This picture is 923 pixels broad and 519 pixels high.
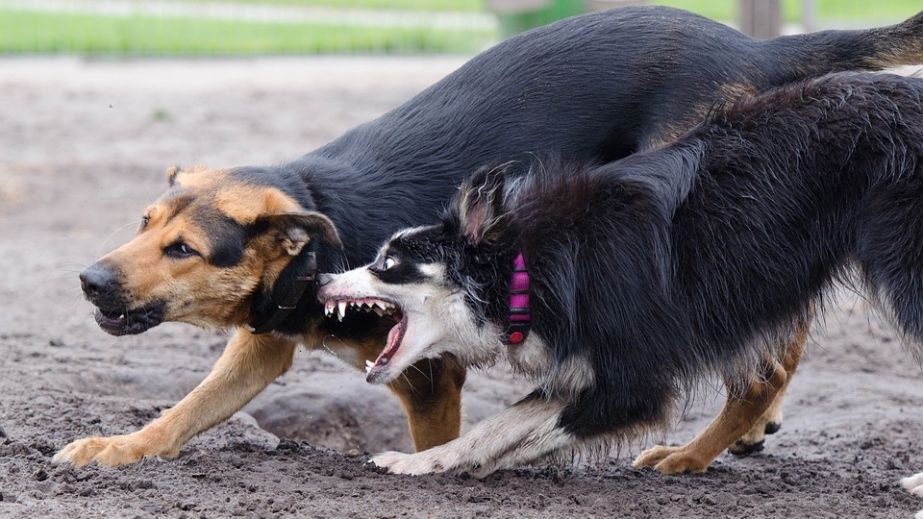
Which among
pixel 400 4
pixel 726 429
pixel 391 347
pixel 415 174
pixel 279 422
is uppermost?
pixel 415 174

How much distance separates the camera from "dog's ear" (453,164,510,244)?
4.65 meters

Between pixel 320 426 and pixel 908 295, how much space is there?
2.96 metres

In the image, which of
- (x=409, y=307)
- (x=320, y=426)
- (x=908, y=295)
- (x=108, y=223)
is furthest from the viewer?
(x=108, y=223)

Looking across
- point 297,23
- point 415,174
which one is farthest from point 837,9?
point 415,174

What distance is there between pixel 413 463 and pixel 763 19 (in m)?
6.83

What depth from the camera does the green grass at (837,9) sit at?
1802 centimetres

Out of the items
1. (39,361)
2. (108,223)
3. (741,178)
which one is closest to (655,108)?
(741,178)

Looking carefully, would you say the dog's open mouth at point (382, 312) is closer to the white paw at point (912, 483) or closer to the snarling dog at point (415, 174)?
the snarling dog at point (415, 174)

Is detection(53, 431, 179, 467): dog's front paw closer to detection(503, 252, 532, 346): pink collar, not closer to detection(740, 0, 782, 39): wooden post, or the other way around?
detection(503, 252, 532, 346): pink collar

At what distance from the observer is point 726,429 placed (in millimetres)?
5461

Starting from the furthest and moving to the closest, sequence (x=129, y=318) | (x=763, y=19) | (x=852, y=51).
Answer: (x=763, y=19), (x=852, y=51), (x=129, y=318)

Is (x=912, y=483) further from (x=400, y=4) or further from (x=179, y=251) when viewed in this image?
(x=400, y=4)

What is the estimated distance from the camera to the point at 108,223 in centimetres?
991

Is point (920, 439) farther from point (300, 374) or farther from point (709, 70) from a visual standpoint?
point (300, 374)
